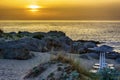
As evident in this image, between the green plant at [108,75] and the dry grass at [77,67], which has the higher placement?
the green plant at [108,75]

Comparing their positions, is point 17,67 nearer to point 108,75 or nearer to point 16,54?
point 16,54

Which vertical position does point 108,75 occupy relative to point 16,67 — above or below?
above

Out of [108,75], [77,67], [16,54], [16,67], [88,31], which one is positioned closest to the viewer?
[108,75]

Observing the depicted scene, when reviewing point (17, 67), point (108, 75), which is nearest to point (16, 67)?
point (17, 67)

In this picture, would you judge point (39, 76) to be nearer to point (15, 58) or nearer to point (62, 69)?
point (62, 69)

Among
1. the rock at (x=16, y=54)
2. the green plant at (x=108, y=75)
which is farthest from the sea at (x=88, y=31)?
the green plant at (x=108, y=75)

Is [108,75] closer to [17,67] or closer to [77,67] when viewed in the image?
[77,67]

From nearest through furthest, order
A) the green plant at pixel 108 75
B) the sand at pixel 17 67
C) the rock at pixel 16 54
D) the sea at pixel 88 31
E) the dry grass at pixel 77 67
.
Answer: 1. the green plant at pixel 108 75
2. the dry grass at pixel 77 67
3. the sand at pixel 17 67
4. the rock at pixel 16 54
5. the sea at pixel 88 31

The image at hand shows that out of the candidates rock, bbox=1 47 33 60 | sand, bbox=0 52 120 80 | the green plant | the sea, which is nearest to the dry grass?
sand, bbox=0 52 120 80

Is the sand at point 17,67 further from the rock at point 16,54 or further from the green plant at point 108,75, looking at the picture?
the green plant at point 108,75

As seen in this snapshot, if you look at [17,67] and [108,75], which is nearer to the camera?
[108,75]

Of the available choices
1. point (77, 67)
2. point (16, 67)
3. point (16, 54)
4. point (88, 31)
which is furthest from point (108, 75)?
point (88, 31)

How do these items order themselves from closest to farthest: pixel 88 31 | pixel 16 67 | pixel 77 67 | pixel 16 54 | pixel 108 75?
pixel 108 75 → pixel 77 67 → pixel 16 67 → pixel 16 54 → pixel 88 31

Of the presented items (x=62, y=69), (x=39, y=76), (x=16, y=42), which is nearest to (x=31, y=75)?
(x=39, y=76)
